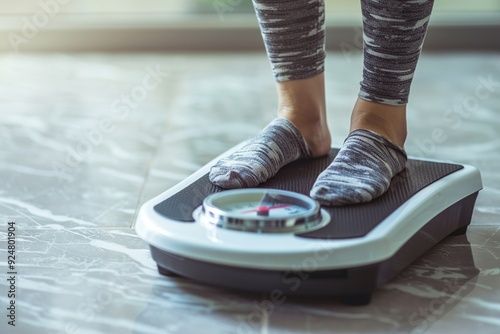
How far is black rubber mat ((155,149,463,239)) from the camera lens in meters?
0.84

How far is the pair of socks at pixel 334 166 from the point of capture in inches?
35.9

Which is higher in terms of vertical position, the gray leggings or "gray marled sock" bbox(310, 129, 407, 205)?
the gray leggings

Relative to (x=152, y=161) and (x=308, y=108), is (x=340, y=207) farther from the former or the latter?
(x=152, y=161)

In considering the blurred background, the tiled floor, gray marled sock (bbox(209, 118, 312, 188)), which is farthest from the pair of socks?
the blurred background

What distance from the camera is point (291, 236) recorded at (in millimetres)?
818

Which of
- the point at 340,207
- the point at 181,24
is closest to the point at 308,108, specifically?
the point at 340,207

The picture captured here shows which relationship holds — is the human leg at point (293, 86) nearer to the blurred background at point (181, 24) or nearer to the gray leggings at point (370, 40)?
the gray leggings at point (370, 40)

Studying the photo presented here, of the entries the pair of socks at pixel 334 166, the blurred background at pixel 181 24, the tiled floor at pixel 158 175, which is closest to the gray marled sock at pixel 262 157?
the pair of socks at pixel 334 166

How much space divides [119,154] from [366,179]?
2.04 feet

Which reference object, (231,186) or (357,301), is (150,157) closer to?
(231,186)

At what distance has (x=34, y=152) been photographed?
1420 millimetres

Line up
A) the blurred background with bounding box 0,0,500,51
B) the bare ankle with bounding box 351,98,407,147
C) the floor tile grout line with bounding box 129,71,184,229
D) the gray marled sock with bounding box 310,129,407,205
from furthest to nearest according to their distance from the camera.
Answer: the blurred background with bounding box 0,0,500,51 → the floor tile grout line with bounding box 129,71,184,229 → the bare ankle with bounding box 351,98,407,147 → the gray marled sock with bounding box 310,129,407,205

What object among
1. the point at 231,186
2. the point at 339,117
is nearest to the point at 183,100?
the point at 339,117

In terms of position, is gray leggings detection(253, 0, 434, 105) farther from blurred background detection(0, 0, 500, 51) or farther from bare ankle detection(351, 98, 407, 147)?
blurred background detection(0, 0, 500, 51)
